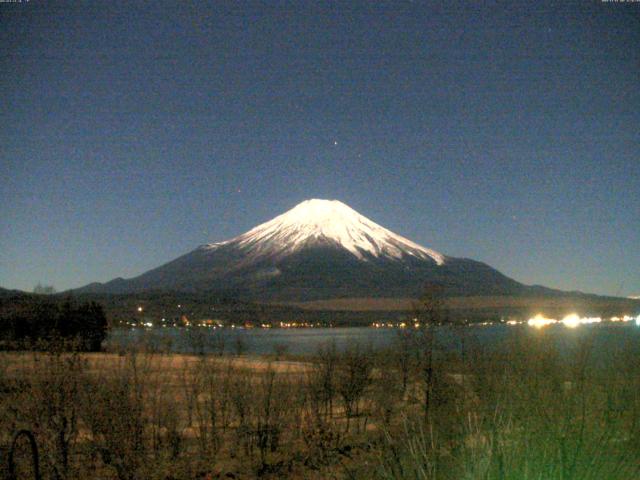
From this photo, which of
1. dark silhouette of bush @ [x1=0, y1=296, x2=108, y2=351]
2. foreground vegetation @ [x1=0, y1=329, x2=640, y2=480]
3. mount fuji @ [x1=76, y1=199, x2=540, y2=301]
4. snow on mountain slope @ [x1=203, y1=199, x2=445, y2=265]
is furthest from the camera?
snow on mountain slope @ [x1=203, y1=199, x2=445, y2=265]

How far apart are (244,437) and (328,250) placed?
16034cm

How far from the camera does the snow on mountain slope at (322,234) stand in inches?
7037

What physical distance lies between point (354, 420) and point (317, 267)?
148 metres

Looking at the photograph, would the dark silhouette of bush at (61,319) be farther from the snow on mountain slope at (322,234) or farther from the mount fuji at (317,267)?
the snow on mountain slope at (322,234)

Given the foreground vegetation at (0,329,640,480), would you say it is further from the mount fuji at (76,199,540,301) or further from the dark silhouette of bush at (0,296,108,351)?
the mount fuji at (76,199,540,301)

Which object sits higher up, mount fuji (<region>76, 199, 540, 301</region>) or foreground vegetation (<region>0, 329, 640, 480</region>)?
mount fuji (<region>76, 199, 540, 301</region>)

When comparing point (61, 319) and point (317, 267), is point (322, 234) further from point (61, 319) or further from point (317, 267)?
point (61, 319)

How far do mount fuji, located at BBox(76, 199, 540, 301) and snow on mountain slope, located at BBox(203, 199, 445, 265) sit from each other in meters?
0.26

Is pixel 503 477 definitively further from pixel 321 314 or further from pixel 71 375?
pixel 321 314

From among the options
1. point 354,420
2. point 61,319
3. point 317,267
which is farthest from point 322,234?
point 354,420

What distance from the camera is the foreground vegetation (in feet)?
13.4

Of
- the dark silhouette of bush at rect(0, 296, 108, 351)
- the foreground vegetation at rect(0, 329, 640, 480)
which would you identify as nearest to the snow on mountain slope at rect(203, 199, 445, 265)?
the dark silhouette of bush at rect(0, 296, 108, 351)

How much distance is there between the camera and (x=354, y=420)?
1716 centimetres

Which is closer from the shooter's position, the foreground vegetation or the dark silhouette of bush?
the foreground vegetation
